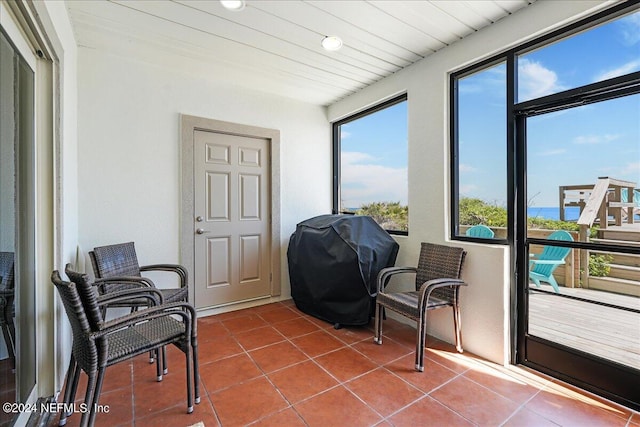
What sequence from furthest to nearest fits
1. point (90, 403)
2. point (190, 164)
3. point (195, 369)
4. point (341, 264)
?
point (190, 164) < point (341, 264) < point (195, 369) < point (90, 403)

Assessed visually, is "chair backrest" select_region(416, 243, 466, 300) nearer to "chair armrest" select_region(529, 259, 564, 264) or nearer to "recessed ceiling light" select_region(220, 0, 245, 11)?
"chair armrest" select_region(529, 259, 564, 264)

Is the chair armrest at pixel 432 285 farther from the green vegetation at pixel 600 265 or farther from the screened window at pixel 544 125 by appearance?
the green vegetation at pixel 600 265

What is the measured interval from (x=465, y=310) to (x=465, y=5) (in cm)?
226

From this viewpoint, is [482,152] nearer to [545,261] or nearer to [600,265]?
[545,261]

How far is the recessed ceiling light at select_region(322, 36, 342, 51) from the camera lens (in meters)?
2.49

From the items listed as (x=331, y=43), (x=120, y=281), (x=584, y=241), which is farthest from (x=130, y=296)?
(x=584, y=241)

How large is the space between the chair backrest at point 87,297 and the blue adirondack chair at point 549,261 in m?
2.72

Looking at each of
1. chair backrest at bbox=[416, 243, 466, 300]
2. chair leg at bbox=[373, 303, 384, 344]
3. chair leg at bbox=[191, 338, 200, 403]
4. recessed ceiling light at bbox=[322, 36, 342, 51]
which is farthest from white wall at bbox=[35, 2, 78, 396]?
chair backrest at bbox=[416, 243, 466, 300]

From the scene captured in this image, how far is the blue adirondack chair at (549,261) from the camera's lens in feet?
6.85

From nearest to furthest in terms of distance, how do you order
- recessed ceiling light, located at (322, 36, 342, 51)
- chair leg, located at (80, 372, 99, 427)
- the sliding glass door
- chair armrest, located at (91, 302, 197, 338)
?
1. chair leg, located at (80, 372, 99, 427)
2. chair armrest, located at (91, 302, 197, 338)
3. the sliding glass door
4. recessed ceiling light, located at (322, 36, 342, 51)

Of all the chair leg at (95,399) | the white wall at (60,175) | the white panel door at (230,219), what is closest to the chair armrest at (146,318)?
the chair leg at (95,399)

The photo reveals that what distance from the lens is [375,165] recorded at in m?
3.62

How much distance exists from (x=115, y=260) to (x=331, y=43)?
2.54 metres

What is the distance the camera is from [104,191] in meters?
2.78
